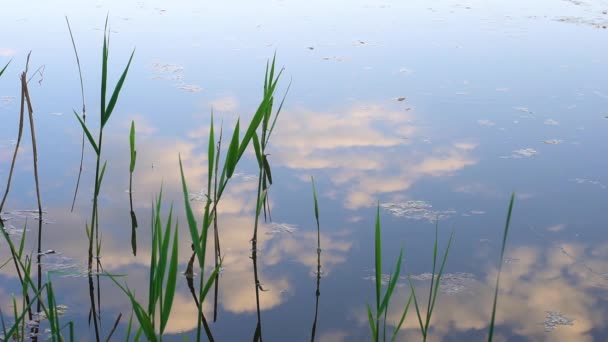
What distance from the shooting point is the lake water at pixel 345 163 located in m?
2.44

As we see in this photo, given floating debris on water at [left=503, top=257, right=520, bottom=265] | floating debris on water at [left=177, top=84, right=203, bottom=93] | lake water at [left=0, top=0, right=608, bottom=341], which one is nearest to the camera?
lake water at [left=0, top=0, right=608, bottom=341]

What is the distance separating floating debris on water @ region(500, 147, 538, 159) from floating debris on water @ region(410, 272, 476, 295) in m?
1.21

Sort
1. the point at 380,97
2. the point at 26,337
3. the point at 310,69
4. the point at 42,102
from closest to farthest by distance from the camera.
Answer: the point at 26,337
the point at 42,102
the point at 380,97
the point at 310,69

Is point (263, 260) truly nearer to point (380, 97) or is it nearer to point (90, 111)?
point (90, 111)

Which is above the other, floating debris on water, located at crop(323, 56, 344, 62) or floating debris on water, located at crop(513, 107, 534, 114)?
floating debris on water, located at crop(513, 107, 534, 114)

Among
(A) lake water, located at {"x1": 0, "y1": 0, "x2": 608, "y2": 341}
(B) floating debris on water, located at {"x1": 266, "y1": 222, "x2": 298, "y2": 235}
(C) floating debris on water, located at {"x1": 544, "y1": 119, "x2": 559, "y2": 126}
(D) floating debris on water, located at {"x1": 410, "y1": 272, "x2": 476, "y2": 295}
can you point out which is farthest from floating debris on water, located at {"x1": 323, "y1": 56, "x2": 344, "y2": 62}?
(D) floating debris on water, located at {"x1": 410, "y1": 272, "x2": 476, "y2": 295}

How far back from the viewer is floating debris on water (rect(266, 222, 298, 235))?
2855 millimetres

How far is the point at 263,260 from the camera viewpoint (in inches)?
105

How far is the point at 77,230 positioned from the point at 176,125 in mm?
1234

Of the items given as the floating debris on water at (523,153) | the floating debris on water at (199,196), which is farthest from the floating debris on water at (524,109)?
the floating debris on water at (199,196)

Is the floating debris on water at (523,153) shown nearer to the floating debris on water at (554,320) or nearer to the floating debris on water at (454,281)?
the floating debris on water at (454,281)

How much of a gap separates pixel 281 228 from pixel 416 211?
0.57 meters

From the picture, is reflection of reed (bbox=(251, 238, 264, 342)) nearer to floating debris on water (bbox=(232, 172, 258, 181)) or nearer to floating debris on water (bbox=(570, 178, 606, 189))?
floating debris on water (bbox=(232, 172, 258, 181))

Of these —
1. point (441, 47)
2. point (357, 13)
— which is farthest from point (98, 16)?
point (441, 47)
